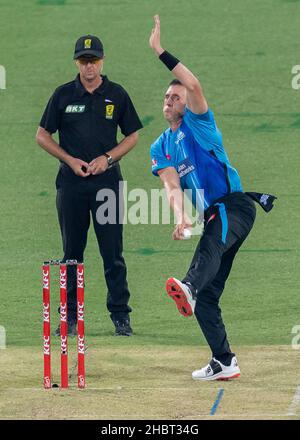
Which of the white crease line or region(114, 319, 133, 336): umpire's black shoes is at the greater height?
region(114, 319, 133, 336): umpire's black shoes

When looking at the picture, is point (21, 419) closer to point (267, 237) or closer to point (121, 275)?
point (121, 275)

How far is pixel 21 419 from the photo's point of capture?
31.3 ft

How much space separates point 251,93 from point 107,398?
34.7 feet

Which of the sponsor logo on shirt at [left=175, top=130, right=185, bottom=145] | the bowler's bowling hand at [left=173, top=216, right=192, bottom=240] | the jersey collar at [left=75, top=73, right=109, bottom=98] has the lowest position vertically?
the bowler's bowling hand at [left=173, top=216, right=192, bottom=240]

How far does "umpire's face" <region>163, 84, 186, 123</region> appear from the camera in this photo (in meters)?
11.0

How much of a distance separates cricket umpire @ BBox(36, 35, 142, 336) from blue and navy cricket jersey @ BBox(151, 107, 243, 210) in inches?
59.0

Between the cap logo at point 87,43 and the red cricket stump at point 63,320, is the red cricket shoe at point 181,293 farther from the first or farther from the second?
the cap logo at point 87,43

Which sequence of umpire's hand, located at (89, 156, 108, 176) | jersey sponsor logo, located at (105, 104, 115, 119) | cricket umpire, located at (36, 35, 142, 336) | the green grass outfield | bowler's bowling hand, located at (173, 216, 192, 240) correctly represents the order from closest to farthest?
bowler's bowling hand, located at (173, 216, 192, 240) < umpire's hand, located at (89, 156, 108, 176) < cricket umpire, located at (36, 35, 142, 336) < jersey sponsor logo, located at (105, 104, 115, 119) < the green grass outfield

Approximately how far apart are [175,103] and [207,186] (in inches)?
26.6

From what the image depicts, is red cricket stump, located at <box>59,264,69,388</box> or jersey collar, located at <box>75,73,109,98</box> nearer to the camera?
red cricket stump, located at <box>59,264,69,388</box>

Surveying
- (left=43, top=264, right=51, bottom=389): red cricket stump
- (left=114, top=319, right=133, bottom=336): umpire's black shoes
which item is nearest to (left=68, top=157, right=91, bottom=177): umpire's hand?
(left=114, top=319, right=133, bottom=336): umpire's black shoes

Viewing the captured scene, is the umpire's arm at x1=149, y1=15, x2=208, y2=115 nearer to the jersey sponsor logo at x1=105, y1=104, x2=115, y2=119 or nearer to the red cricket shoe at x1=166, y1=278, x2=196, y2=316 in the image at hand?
the red cricket shoe at x1=166, y1=278, x2=196, y2=316

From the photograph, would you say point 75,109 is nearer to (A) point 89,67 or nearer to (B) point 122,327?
(A) point 89,67
